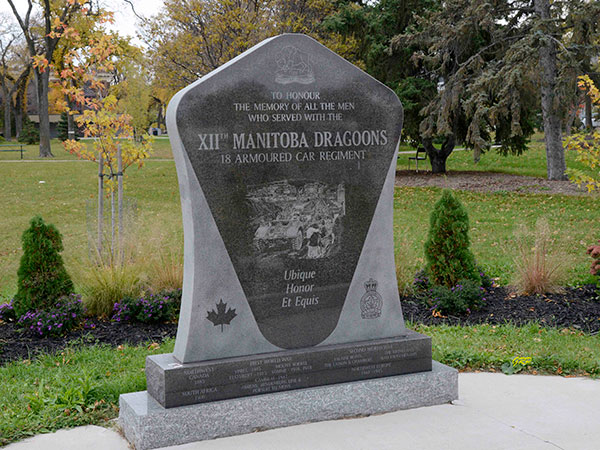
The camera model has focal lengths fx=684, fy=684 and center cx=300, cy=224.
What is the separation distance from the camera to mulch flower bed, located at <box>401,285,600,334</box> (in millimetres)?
7332

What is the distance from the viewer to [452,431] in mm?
4395

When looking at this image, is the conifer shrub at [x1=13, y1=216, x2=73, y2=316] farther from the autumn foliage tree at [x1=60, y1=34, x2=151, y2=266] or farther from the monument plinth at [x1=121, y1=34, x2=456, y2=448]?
the monument plinth at [x1=121, y1=34, x2=456, y2=448]

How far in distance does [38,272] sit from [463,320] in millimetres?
4629

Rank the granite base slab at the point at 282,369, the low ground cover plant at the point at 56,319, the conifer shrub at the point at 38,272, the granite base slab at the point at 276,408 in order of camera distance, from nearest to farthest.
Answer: the granite base slab at the point at 276,408 < the granite base slab at the point at 282,369 < the low ground cover plant at the point at 56,319 < the conifer shrub at the point at 38,272

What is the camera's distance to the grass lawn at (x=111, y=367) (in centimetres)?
461

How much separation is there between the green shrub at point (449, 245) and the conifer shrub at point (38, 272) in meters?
4.24

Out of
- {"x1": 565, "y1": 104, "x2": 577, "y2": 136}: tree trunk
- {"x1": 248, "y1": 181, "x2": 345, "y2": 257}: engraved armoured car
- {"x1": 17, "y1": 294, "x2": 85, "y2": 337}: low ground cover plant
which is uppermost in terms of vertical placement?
{"x1": 565, "y1": 104, "x2": 577, "y2": 136}: tree trunk

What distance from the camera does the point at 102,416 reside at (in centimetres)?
469

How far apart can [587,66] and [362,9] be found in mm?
7495

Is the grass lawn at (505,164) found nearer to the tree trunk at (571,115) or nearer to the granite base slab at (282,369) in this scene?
the tree trunk at (571,115)

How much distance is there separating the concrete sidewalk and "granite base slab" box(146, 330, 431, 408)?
0.29 meters

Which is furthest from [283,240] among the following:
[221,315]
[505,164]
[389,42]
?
[505,164]

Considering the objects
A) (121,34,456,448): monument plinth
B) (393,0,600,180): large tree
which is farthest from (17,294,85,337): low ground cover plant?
(393,0,600,180): large tree

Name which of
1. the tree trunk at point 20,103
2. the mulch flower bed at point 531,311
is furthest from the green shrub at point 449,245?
the tree trunk at point 20,103
